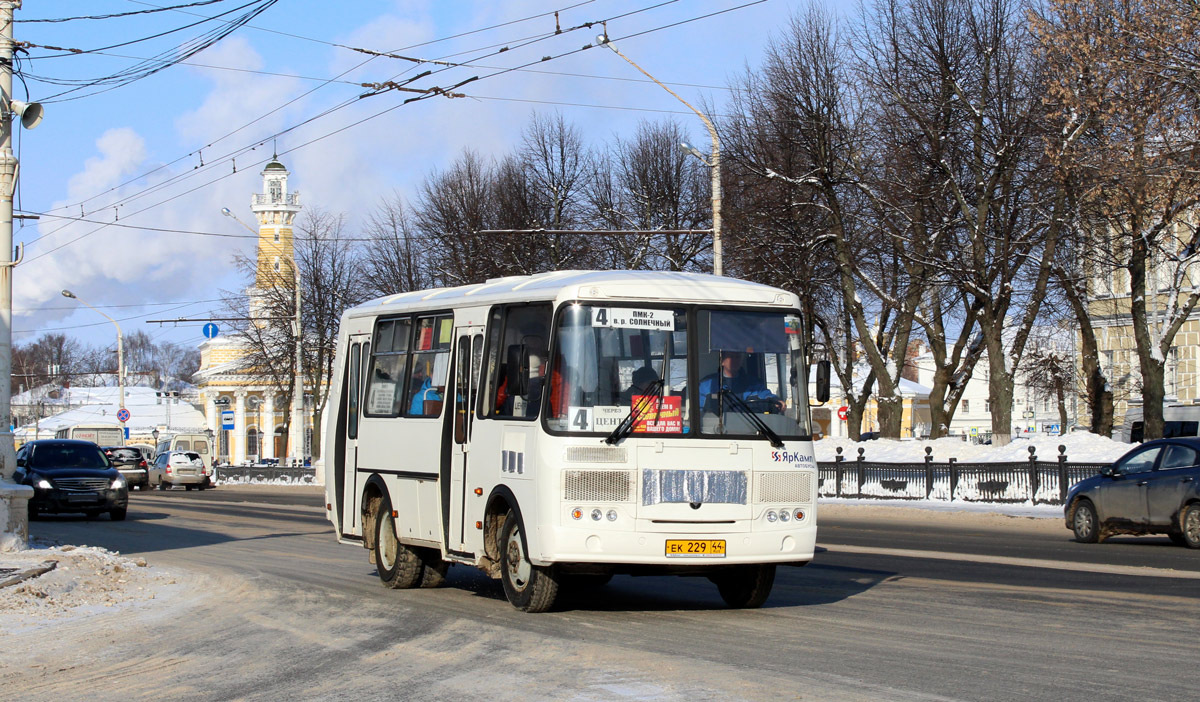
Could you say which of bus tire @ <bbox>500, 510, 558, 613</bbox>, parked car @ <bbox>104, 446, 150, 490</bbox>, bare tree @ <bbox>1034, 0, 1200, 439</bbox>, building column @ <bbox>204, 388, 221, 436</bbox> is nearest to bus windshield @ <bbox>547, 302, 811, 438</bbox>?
bus tire @ <bbox>500, 510, 558, 613</bbox>

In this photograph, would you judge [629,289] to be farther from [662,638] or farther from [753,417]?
[662,638]

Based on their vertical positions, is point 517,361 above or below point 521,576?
above

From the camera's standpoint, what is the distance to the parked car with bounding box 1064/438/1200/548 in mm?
19531

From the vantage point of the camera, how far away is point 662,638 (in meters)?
10.3

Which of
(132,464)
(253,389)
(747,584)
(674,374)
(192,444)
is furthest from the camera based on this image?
(253,389)

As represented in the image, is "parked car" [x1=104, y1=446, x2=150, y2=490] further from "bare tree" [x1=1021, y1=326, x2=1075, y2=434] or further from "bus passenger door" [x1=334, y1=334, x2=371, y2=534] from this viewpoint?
"bare tree" [x1=1021, y1=326, x2=1075, y2=434]

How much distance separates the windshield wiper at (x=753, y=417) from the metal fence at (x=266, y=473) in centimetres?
4375

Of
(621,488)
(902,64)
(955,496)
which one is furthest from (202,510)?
(621,488)

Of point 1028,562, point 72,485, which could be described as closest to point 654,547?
point 1028,562

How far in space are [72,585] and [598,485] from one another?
248 inches

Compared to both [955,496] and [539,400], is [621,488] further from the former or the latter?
[955,496]

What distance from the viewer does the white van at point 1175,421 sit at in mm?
36000

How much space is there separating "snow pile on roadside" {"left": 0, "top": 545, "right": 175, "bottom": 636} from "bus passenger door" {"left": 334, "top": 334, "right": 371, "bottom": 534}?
2.10 meters

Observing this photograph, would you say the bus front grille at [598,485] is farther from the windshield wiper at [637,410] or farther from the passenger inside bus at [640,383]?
the passenger inside bus at [640,383]
